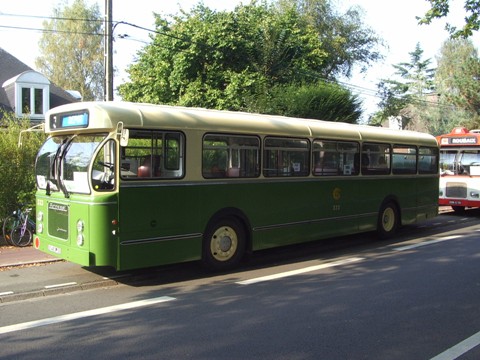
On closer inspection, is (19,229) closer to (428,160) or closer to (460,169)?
(428,160)

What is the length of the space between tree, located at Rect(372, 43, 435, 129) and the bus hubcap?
30.2 meters

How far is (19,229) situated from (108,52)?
246 inches

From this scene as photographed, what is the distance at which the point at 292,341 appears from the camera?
16.1 ft

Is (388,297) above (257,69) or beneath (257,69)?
beneath

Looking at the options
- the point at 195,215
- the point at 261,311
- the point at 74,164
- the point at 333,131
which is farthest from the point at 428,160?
the point at 74,164

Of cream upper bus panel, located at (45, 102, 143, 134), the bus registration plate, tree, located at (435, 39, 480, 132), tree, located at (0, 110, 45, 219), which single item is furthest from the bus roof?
tree, located at (435, 39, 480, 132)

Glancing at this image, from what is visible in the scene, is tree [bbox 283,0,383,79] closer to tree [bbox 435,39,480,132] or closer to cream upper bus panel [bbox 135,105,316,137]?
tree [bbox 435,39,480,132]

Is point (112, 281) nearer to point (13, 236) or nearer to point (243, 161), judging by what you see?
point (243, 161)

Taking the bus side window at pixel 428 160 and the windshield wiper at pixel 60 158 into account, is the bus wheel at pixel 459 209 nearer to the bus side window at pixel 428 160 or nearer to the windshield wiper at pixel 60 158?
the bus side window at pixel 428 160

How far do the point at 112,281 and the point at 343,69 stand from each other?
2914 centimetres

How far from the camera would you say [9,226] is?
10.2 m

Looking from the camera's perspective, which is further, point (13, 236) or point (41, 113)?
point (41, 113)

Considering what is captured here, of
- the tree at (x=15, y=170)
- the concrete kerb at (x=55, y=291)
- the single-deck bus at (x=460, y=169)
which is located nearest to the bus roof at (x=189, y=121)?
the concrete kerb at (x=55, y=291)

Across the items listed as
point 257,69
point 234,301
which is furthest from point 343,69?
point 234,301
